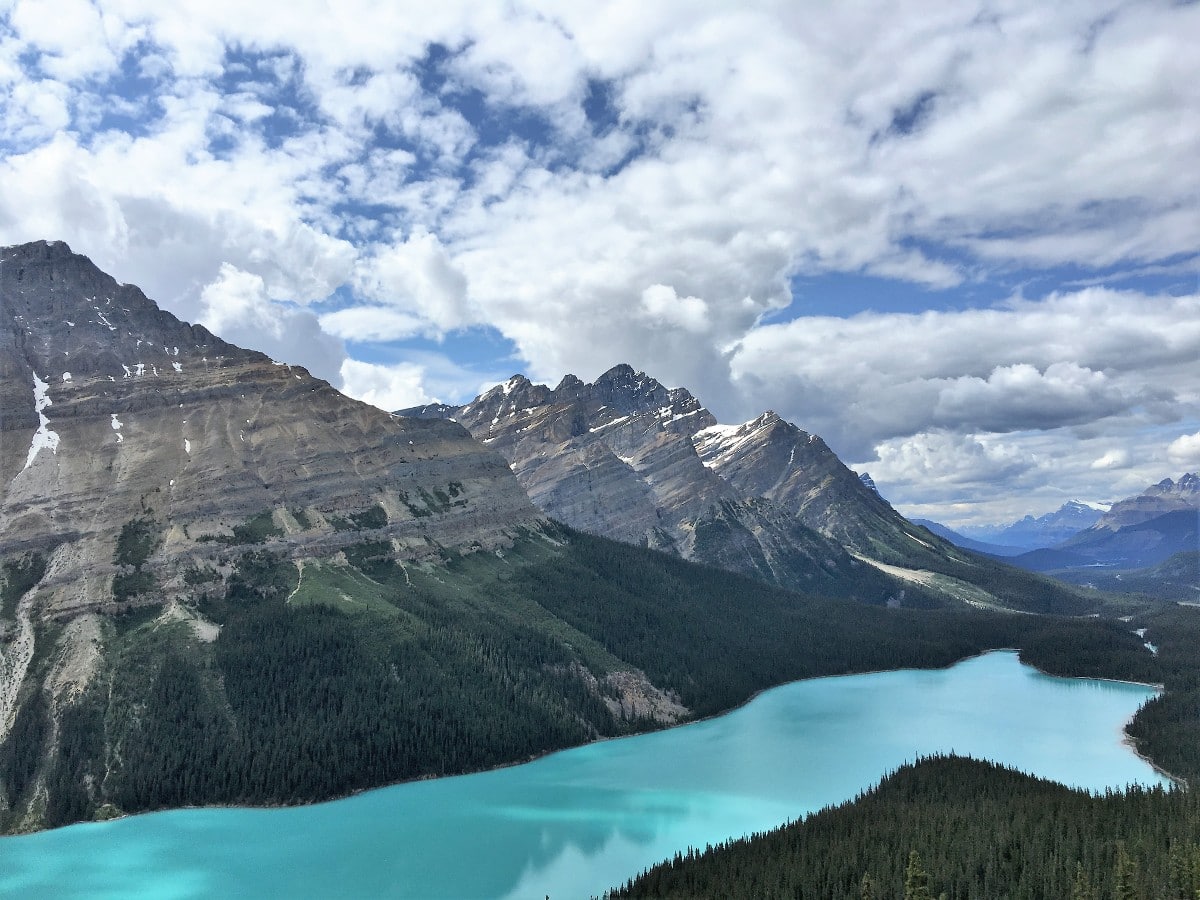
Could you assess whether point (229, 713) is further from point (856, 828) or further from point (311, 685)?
point (856, 828)

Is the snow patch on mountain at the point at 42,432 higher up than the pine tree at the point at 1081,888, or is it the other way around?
the snow patch on mountain at the point at 42,432

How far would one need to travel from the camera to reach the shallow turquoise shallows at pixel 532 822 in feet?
315

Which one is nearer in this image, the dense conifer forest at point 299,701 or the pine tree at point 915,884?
the pine tree at point 915,884

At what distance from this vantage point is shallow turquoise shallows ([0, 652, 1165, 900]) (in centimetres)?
9588

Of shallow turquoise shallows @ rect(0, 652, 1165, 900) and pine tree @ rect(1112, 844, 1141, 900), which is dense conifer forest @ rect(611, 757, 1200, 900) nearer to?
pine tree @ rect(1112, 844, 1141, 900)

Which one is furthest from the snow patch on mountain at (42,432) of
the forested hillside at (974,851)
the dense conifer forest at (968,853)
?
the forested hillside at (974,851)

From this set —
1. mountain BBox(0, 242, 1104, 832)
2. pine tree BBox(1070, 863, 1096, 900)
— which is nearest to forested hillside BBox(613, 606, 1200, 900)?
pine tree BBox(1070, 863, 1096, 900)

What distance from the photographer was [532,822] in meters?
115

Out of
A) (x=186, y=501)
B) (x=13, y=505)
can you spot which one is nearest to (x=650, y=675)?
(x=186, y=501)

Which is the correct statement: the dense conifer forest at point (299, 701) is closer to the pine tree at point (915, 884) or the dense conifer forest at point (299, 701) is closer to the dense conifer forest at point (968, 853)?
the dense conifer forest at point (968, 853)

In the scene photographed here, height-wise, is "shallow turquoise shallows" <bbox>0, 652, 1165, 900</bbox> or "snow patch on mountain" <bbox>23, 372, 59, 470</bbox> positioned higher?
"snow patch on mountain" <bbox>23, 372, 59, 470</bbox>

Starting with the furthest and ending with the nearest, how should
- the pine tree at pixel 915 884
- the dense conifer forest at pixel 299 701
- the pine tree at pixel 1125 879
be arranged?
the dense conifer forest at pixel 299 701, the pine tree at pixel 915 884, the pine tree at pixel 1125 879

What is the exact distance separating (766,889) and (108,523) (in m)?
146

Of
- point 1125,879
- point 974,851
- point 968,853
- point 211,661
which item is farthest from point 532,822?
point 1125,879
